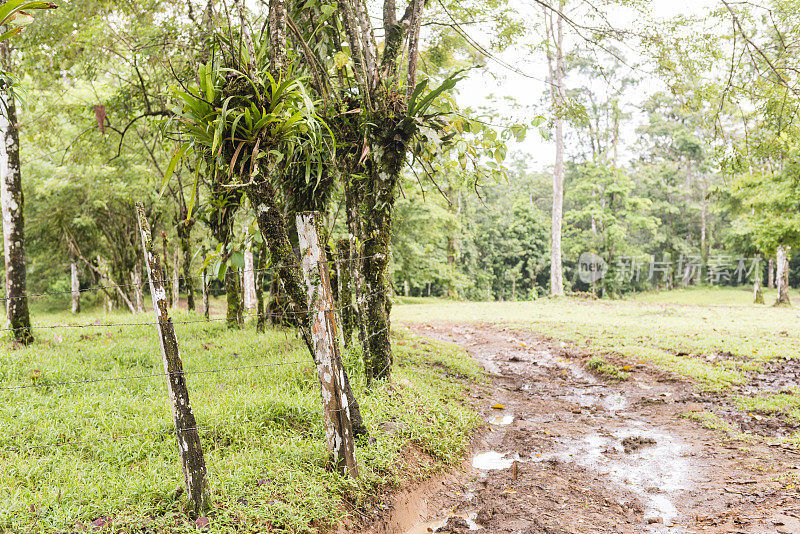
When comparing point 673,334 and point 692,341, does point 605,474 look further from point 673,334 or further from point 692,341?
point 673,334

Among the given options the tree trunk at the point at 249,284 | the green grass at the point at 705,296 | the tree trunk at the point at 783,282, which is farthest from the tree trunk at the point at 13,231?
the green grass at the point at 705,296

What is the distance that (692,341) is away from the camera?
9047 mm

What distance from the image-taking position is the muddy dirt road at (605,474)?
3.53 meters

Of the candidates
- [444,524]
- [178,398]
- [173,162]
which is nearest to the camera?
[178,398]

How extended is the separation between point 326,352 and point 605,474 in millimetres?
2673

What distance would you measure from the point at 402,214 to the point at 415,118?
1296cm

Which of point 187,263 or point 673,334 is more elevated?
point 187,263

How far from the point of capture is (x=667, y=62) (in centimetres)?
695

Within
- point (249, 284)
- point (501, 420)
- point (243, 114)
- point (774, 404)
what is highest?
point (243, 114)

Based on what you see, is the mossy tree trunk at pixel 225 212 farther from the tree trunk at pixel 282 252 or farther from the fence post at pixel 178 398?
the fence post at pixel 178 398

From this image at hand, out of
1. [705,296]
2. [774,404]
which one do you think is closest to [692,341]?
[774,404]

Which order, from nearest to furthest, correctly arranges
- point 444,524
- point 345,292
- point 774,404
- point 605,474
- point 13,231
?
point 444,524
point 605,474
point 774,404
point 345,292
point 13,231

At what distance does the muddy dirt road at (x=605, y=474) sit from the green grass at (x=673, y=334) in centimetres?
93

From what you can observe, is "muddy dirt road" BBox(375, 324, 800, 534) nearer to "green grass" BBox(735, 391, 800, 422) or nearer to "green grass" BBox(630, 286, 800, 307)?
"green grass" BBox(735, 391, 800, 422)
